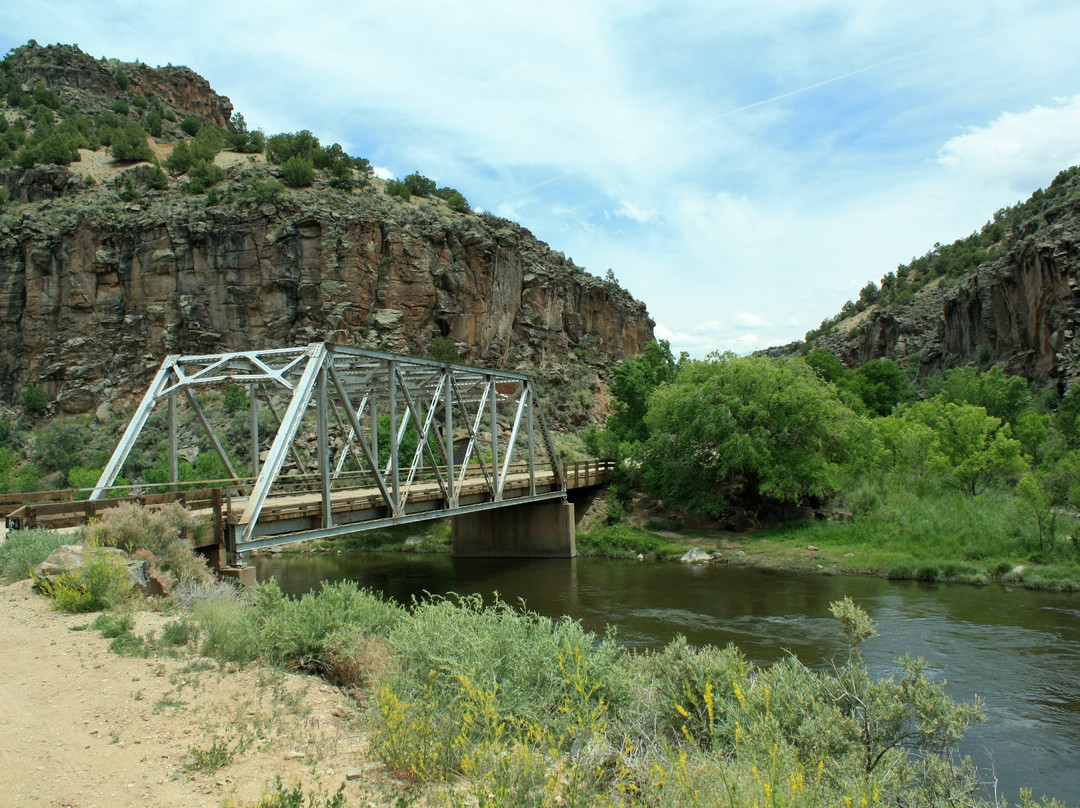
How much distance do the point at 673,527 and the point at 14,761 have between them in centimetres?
3111

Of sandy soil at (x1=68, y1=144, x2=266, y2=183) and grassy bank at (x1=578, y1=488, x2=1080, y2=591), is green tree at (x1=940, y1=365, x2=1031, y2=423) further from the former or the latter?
sandy soil at (x1=68, y1=144, x2=266, y2=183)

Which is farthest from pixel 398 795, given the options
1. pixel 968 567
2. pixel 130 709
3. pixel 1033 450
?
pixel 1033 450

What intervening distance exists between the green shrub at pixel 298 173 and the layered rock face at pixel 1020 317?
67.2 m

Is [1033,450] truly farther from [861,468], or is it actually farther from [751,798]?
[751,798]

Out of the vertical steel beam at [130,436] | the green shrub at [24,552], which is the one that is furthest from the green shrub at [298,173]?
the green shrub at [24,552]

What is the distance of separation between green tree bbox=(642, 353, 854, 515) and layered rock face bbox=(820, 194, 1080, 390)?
1553 inches

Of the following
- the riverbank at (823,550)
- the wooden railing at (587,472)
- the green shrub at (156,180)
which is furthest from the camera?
the green shrub at (156,180)

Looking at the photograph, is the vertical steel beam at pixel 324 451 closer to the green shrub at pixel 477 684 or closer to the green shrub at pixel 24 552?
the green shrub at pixel 24 552

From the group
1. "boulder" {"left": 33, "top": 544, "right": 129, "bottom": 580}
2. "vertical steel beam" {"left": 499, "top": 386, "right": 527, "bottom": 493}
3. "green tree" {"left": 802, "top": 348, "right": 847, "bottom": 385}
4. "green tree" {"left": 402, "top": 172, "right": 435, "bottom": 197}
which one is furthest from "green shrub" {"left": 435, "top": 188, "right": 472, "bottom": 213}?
"boulder" {"left": 33, "top": 544, "right": 129, "bottom": 580}

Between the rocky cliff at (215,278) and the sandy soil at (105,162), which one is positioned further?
the sandy soil at (105,162)

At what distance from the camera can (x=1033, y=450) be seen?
135ft

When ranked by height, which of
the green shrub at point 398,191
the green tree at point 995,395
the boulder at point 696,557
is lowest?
the boulder at point 696,557

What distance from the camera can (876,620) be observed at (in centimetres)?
1808

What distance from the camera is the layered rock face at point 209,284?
57.8m
